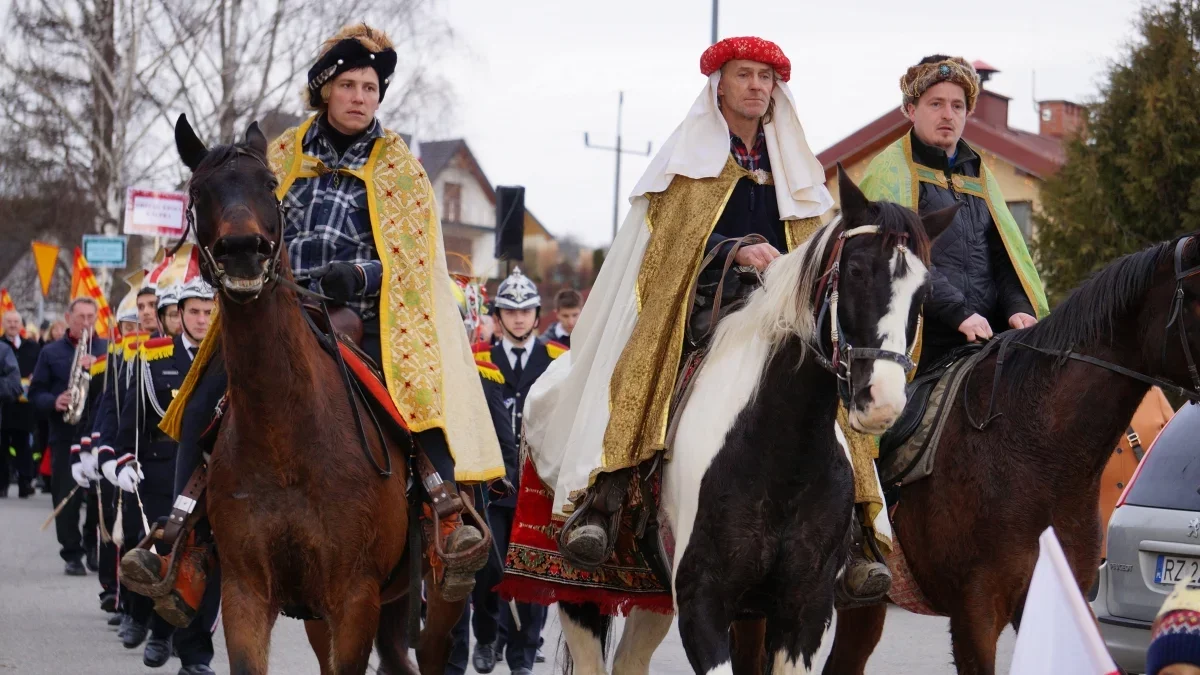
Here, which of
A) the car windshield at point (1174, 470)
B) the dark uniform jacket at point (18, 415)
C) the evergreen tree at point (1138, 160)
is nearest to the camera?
the car windshield at point (1174, 470)

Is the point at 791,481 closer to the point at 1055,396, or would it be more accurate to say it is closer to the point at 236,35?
the point at 1055,396

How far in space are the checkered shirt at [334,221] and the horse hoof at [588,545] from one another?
1.50 m

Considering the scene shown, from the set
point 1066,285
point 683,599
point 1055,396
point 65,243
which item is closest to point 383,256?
point 683,599

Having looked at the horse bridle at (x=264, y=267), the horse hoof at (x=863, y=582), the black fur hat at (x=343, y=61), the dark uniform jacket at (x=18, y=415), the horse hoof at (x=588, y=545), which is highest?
the black fur hat at (x=343, y=61)

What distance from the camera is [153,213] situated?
2302cm

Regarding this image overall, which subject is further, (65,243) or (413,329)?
(65,243)

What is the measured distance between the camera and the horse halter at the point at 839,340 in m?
5.32

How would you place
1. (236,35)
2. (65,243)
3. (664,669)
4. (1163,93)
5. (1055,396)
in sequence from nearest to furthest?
(1055,396) < (664,669) < (1163,93) < (236,35) < (65,243)

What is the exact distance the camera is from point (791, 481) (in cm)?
582

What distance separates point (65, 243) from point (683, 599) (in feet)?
160

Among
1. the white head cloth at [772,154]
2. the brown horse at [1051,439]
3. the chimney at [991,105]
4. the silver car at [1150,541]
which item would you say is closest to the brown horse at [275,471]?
the white head cloth at [772,154]

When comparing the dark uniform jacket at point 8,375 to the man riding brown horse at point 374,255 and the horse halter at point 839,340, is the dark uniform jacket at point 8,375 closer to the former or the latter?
the man riding brown horse at point 374,255

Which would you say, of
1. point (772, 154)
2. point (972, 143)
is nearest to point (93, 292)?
point (772, 154)

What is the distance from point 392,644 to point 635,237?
7.09 ft
